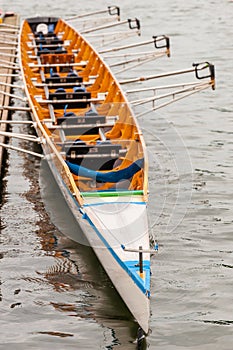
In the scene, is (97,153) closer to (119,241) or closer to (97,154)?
(97,154)

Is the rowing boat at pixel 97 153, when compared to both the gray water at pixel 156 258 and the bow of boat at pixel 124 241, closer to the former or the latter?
the bow of boat at pixel 124 241

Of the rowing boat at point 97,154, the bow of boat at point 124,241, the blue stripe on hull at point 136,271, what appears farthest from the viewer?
the rowing boat at point 97,154

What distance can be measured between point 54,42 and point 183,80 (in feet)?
10.7

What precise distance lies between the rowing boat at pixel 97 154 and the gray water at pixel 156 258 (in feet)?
1.45

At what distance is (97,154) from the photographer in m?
12.4

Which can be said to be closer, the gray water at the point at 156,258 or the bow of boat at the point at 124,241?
the bow of boat at the point at 124,241

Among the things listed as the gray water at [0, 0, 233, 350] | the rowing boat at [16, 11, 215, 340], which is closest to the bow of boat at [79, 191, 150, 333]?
the rowing boat at [16, 11, 215, 340]

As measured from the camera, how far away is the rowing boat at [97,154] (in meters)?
9.28

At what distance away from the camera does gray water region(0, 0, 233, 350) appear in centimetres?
932

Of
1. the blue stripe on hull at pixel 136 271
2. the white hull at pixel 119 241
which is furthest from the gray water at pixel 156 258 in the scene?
the blue stripe on hull at pixel 136 271

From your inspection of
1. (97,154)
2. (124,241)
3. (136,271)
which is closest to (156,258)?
(124,241)

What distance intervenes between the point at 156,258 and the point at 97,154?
6.64 feet

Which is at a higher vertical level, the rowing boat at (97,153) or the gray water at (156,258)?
the rowing boat at (97,153)

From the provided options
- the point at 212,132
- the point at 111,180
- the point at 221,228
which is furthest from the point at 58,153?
the point at 212,132
